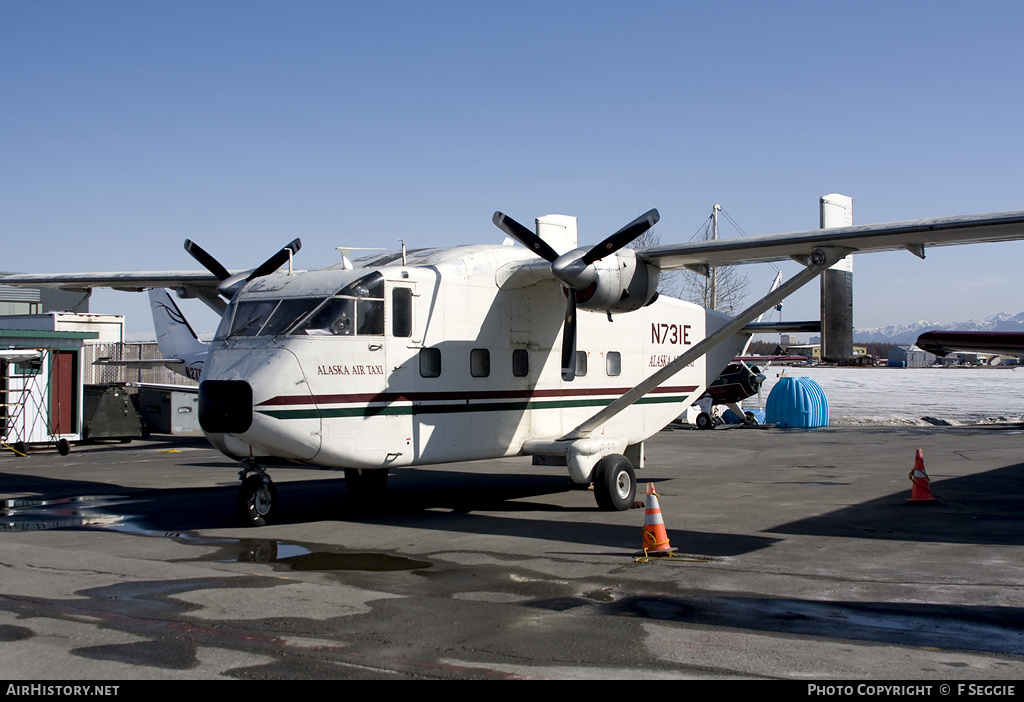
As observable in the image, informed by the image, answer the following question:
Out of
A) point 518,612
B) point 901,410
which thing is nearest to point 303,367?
point 518,612

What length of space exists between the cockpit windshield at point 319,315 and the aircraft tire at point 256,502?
2.04 metres

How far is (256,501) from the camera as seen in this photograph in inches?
484

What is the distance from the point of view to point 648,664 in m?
6.03

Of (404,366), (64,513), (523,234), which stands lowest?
(64,513)

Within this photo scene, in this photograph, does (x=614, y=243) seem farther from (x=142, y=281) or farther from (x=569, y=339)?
(x=142, y=281)

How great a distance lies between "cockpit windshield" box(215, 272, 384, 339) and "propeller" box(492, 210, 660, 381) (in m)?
2.22

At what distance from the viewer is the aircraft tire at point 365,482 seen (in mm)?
15008

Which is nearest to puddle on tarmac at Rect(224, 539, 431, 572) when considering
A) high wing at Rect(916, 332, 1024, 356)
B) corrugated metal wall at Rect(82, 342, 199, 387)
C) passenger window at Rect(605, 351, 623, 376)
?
passenger window at Rect(605, 351, 623, 376)

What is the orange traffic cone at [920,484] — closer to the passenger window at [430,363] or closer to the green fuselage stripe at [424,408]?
the green fuselage stripe at [424,408]

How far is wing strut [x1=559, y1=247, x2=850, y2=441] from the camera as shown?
12406mm

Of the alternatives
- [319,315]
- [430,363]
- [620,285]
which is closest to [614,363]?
[620,285]

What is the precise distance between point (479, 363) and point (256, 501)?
12.4 ft

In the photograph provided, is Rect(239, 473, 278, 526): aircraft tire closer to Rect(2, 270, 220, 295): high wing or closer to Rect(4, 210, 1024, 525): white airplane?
Rect(4, 210, 1024, 525): white airplane

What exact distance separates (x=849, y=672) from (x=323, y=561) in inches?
238
